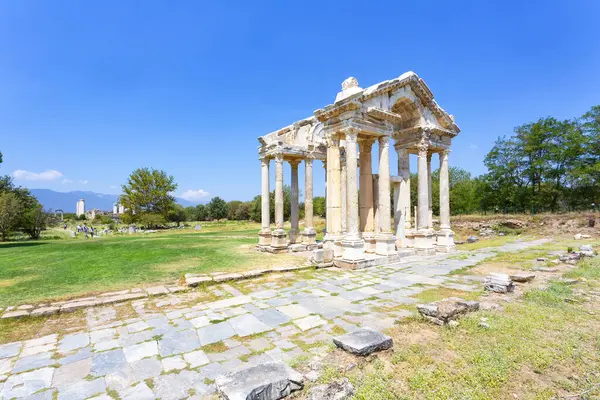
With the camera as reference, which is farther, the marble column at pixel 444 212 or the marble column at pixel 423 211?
the marble column at pixel 444 212

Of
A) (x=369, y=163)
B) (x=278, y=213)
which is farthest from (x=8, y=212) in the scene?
(x=369, y=163)

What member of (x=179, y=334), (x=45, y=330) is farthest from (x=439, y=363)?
(x=45, y=330)

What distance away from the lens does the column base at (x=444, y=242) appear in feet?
44.4

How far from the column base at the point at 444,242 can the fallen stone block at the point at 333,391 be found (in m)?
12.2

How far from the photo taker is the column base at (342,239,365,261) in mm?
10203

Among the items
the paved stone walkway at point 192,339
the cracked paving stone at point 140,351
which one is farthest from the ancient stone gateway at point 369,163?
the cracked paving stone at point 140,351

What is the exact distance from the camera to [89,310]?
240 inches

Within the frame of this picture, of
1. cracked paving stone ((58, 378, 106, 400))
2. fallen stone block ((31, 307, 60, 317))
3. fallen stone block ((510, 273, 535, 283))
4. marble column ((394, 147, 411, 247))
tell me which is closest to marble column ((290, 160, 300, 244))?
marble column ((394, 147, 411, 247))

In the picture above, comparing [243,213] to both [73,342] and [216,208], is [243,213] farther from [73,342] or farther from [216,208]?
[73,342]

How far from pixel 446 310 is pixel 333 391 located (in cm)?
287

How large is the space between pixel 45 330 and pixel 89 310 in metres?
1.00

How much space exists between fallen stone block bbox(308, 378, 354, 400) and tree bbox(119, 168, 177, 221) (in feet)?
134

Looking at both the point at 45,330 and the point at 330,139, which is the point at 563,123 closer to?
the point at 330,139

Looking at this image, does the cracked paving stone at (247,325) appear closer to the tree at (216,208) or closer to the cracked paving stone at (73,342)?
the cracked paving stone at (73,342)
